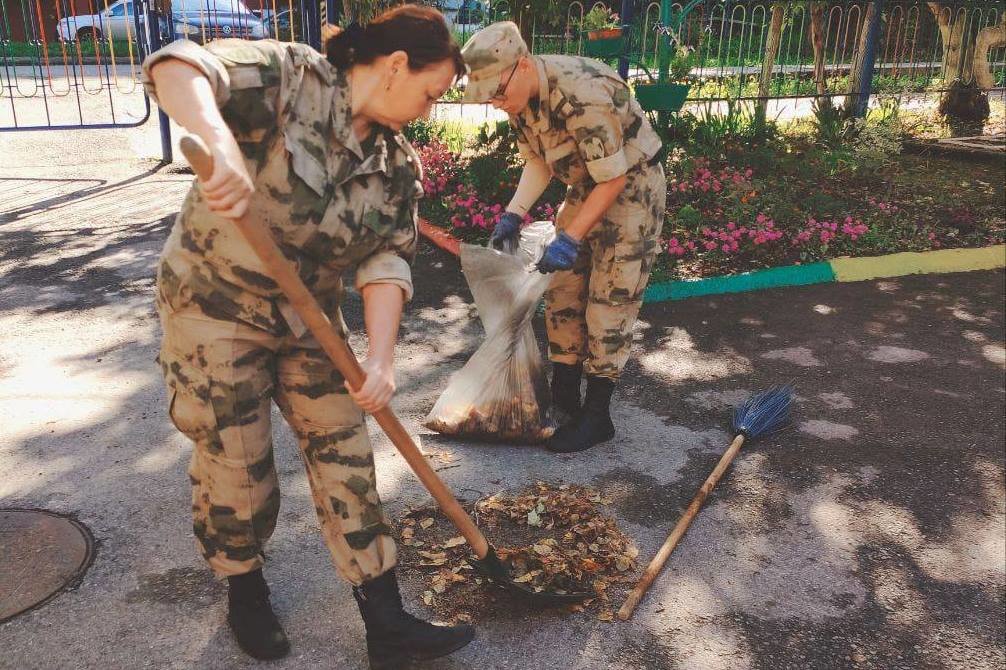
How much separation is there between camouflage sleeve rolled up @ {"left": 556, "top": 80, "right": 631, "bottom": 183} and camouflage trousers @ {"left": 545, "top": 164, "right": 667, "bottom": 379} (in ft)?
0.97

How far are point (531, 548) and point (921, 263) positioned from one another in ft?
15.4

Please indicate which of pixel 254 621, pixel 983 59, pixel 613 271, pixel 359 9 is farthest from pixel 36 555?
pixel 983 59

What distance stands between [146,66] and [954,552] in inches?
112

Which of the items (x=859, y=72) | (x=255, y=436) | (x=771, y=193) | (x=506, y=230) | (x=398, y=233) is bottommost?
(x=771, y=193)

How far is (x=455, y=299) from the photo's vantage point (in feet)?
17.7

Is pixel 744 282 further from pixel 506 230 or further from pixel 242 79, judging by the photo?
pixel 242 79

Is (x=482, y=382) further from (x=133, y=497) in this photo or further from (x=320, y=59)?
(x=320, y=59)

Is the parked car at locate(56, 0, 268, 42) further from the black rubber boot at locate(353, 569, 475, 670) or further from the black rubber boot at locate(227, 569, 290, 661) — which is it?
the black rubber boot at locate(353, 569, 475, 670)

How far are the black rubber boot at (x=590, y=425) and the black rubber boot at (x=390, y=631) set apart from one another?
1.38 metres

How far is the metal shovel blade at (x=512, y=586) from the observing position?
2.47 metres

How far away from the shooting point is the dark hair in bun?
1.95 m

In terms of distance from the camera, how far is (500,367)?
354 cm

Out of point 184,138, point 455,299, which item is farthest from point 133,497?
point 455,299

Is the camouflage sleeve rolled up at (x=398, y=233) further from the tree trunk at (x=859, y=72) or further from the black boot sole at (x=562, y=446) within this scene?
the tree trunk at (x=859, y=72)
